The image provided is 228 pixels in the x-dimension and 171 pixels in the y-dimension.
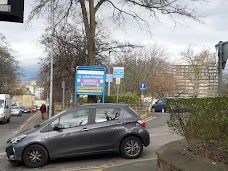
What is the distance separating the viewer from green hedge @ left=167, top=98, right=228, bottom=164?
14.4 ft

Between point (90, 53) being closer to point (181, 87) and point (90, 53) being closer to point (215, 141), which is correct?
point (215, 141)

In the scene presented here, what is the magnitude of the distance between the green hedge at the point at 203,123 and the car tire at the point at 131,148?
2.95 metres

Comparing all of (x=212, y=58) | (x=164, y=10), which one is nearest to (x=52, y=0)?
(x=164, y=10)

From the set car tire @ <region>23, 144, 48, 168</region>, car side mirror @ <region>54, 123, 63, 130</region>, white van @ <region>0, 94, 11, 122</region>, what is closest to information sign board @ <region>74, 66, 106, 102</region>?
white van @ <region>0, 94, 11, 122</region>

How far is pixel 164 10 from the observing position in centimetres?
2030

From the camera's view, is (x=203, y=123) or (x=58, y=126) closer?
(x=203, y=123)

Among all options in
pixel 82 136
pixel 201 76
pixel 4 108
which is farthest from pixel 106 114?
pixel 201 76

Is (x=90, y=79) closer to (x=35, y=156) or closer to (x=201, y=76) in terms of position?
(x=35, y=156)

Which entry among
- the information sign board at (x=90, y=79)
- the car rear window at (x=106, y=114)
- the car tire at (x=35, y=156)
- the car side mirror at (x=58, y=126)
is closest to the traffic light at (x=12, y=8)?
the car side mirror at (x=58, y=126)

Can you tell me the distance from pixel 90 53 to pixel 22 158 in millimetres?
13199

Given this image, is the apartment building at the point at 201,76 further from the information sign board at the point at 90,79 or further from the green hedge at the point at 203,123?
the green hedge at the point at 203,123

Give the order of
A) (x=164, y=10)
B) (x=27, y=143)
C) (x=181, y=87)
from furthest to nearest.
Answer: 1. (x=181, y=87)
2. (x=164, y=10)
3. (x=27, y=143)

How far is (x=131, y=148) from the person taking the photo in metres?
8.95

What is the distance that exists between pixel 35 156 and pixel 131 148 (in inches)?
101
